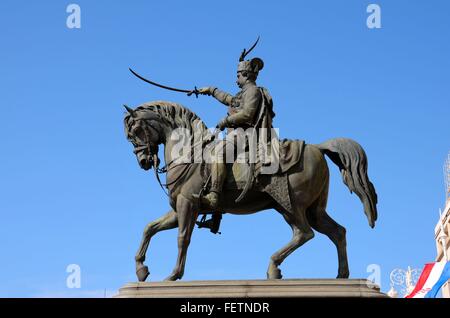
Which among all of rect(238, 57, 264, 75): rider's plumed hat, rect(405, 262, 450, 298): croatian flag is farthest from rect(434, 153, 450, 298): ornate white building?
rect(238, 57, 264, 75): rider's plumed hat

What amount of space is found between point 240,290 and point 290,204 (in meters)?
1.80

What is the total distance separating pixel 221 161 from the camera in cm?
1365

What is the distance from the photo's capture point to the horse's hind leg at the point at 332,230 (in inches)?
531

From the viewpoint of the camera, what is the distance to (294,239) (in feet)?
43.9

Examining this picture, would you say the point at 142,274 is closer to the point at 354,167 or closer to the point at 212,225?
the point at 212,225

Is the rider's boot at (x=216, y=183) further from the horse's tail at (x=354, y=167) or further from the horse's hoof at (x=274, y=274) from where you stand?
the horse's tail at (x=354, y=167)

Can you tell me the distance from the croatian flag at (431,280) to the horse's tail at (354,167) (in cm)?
2230

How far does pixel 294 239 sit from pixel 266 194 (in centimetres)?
94

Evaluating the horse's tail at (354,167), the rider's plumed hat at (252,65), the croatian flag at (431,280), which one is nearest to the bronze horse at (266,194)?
the horse's tail at (354,167)

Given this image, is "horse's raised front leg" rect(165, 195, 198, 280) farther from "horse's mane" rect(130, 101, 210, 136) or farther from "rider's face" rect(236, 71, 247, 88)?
"rider's face" rect(236, 71, 247, 88)
